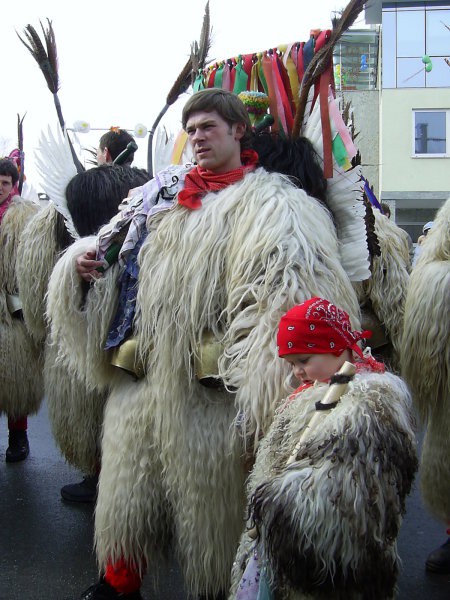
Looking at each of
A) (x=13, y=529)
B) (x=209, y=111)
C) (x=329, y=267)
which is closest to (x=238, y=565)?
(x=329, y=267)

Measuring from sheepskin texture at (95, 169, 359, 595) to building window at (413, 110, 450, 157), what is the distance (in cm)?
1656

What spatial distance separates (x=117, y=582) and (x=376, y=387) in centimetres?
109

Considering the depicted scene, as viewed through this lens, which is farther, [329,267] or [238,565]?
[329,267]

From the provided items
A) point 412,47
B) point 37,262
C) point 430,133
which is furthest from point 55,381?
point 412,47

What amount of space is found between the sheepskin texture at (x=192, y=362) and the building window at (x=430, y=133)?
16.6 m

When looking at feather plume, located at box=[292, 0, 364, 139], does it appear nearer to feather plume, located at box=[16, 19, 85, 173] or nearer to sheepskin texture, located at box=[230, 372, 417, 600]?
sheepskin texture, located at box=[230, 372, 417, 600]

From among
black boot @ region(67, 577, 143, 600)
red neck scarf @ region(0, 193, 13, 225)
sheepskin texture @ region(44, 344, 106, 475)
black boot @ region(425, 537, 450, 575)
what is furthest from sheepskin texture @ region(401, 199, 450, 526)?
red neck scarf @ region(0, 193, 13, 225)

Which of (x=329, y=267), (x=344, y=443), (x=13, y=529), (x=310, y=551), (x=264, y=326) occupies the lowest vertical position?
(x=13, y=529)

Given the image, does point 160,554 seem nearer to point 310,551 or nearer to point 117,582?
point 117,582

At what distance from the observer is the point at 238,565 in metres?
1.66

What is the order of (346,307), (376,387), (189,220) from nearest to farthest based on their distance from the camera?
(376,387) < (346,307) < (189,220)

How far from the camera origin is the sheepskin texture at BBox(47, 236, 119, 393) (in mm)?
2207

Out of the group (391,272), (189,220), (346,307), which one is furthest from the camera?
(391,272)

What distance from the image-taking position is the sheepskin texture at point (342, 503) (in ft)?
4.46
